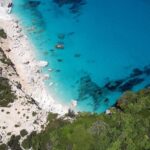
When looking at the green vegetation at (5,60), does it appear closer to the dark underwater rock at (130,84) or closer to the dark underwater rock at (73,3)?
the dark underwater rock at (130,84)

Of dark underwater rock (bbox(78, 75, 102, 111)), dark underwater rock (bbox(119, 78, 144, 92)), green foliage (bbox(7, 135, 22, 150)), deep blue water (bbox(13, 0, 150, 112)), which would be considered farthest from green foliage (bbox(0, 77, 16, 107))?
dark underwater rock (bbox(119, 78, 144, 92))

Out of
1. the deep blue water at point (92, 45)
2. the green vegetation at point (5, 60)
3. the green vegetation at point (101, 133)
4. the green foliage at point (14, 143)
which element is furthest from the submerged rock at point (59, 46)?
the green foliage at point (14, 143)

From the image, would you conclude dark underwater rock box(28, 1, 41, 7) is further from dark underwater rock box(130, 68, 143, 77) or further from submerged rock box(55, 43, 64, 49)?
dark underwater rock box(130, 68, 143, 77)

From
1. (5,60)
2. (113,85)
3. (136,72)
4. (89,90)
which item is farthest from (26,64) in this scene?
(136,72)

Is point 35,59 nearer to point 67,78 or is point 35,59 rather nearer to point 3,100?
point 67,78

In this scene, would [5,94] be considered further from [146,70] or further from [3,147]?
[146,70]

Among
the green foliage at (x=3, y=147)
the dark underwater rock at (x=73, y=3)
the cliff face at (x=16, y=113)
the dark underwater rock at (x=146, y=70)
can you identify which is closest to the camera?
the green foliage at (x=3, y=147)

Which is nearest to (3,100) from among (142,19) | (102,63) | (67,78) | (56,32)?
(67,78)
